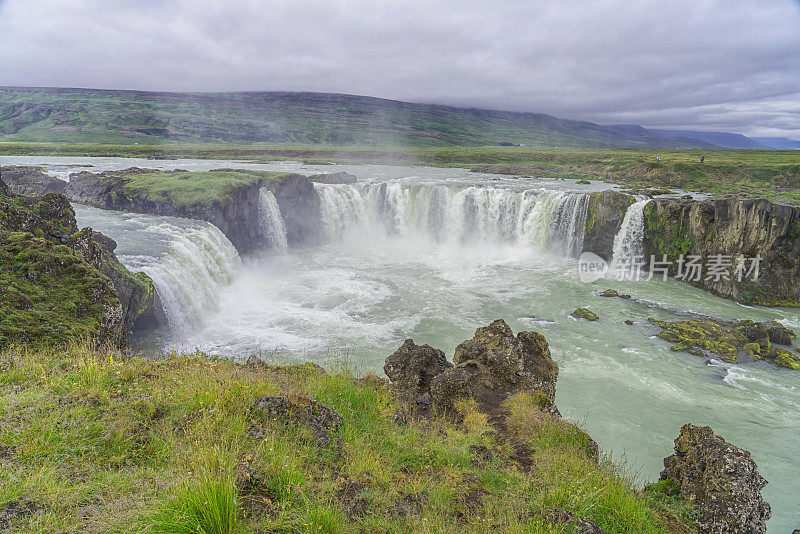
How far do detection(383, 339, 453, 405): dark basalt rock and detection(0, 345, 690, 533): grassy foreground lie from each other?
7.92 feet

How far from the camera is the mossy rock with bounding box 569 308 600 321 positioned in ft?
75.0

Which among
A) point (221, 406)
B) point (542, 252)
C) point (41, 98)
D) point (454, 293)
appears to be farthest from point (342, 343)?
point (41, 98)

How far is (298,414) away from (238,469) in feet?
5.58

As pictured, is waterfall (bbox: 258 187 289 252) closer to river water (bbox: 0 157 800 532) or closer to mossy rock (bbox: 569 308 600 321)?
river water (bbox: 0 157 800 532)

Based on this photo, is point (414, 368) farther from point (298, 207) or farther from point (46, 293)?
point (298, 207)

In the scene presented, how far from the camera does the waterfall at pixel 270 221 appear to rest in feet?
124

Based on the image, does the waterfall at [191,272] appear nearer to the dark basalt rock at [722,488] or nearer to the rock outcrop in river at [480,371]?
the rock outcrop in river at [480,371]

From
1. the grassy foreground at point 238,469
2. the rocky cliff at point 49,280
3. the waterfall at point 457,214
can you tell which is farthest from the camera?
the waterfall at point 457,214

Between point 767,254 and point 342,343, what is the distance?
→ 2951 centimetres

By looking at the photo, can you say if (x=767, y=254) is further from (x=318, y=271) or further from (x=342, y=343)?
(x=318, y=271)

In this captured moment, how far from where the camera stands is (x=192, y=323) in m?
20.3

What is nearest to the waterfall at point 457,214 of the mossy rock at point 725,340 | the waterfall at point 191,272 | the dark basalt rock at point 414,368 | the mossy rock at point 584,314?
the mossy rock at point 584,314

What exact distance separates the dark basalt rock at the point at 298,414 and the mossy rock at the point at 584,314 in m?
20.3

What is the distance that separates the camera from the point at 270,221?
1495 inches
